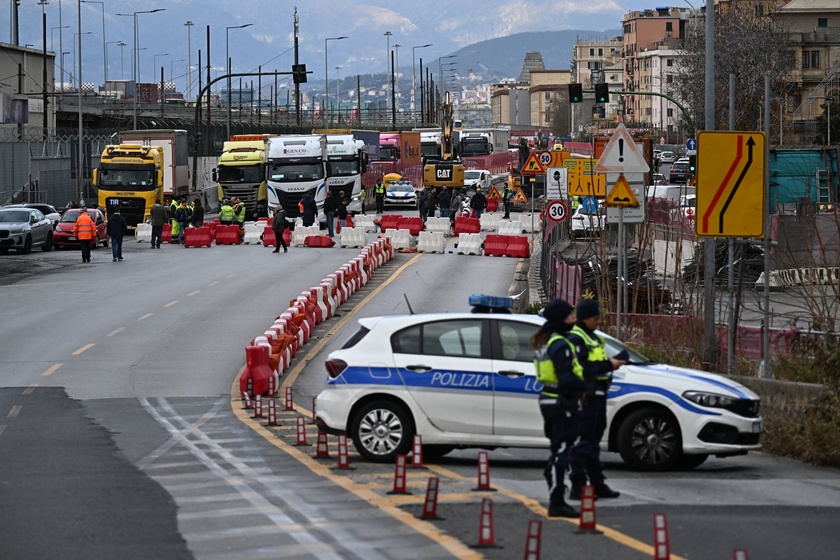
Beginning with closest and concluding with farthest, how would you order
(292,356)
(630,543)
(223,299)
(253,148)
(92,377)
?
(630,543) < (92,377) < (292,356) < (223,299) < (253,148)

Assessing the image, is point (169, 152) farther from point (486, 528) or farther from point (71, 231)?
point (486, 528)

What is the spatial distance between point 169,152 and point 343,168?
7592 millimetres

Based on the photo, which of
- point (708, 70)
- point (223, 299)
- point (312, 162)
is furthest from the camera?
point (312, 162)

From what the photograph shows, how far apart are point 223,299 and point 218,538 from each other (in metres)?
22.0

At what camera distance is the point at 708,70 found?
19734 mm

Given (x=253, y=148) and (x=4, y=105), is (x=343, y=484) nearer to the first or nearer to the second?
(x=253, y=148)

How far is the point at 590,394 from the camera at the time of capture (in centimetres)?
1087

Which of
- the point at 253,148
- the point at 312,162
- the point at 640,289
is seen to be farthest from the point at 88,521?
the point at 253,148

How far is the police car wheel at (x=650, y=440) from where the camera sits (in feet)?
43.2

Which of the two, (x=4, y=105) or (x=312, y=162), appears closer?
(x=312, y=162)

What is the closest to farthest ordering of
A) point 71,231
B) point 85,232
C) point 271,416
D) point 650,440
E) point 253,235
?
1. point 650,440
2. point 271,416
3. point 85,232
4. point 71,231
5. point 253,235

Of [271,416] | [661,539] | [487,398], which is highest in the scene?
[487,398]

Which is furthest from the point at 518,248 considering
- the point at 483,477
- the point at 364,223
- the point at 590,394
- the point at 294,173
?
the point at 590,394

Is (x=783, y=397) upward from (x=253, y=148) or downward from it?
downward
